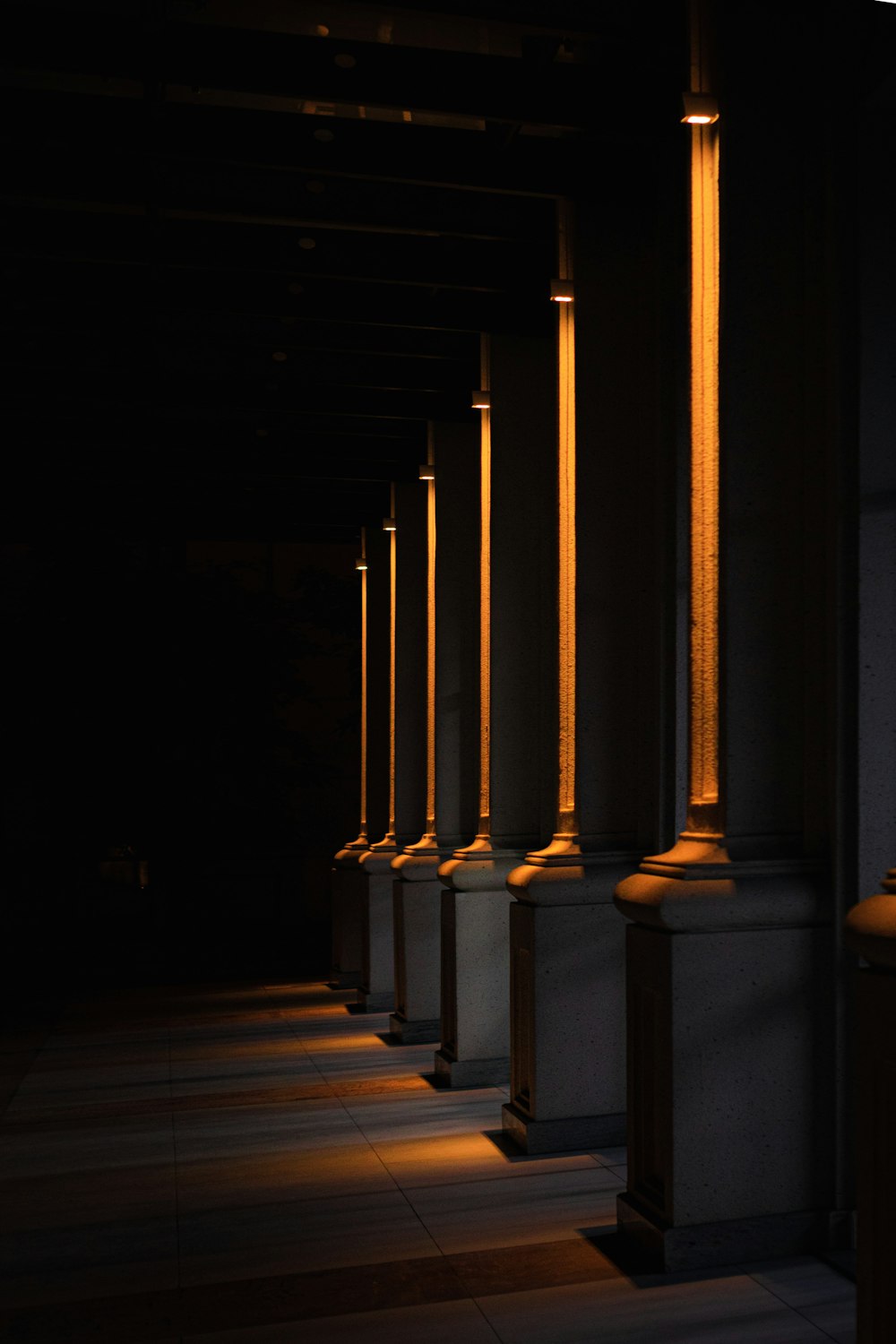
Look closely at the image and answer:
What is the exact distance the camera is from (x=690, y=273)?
573 cm

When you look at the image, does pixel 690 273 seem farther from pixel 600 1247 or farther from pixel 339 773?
pixel 339 773

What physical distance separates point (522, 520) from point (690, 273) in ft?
11.5

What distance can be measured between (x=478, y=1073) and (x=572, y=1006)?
2.12 metres

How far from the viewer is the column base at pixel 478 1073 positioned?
28.7 feet

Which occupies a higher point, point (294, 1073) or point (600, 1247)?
point (600, 1247)

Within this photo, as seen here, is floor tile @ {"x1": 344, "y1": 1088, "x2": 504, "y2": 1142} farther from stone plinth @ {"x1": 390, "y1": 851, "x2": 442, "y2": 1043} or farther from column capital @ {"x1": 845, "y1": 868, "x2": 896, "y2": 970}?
column capital @ {"x1": 845, "y1": 868, "x2": 896, "y2": 970}

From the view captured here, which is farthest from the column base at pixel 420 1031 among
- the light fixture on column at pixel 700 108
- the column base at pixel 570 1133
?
the light fixture on column at pixel 700 108

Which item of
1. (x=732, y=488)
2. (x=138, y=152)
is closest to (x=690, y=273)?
(x=732, y=488)

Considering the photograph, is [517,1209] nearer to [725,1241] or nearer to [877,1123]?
[725,1241]

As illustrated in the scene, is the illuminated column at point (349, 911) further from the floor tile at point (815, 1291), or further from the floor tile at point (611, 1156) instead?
the floor tile at point (815, 1291)

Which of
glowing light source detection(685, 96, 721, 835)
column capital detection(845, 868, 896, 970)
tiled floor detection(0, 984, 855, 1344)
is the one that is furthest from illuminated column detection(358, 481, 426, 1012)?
column capital detection(845, 868, 896, 970)

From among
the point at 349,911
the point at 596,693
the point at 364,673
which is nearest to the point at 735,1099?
the point at 596,693

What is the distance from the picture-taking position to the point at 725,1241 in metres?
4.97

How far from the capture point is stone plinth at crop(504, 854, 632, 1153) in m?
6.85
